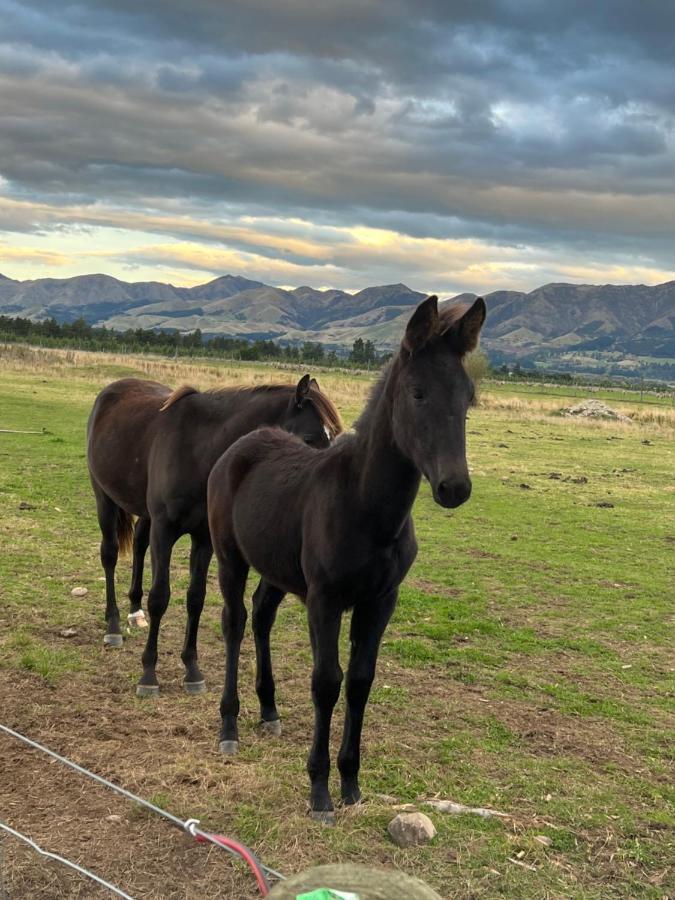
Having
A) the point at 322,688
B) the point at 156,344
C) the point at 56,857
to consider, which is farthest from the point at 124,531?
the point at 156,344

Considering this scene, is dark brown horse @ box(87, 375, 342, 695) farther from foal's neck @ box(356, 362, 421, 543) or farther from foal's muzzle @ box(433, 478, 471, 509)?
foal's muzzle @ box(433, 478, 471, 509)

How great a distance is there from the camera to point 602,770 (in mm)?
5285

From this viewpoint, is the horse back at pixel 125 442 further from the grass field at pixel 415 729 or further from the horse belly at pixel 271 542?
the horse belly at pixel 271 542

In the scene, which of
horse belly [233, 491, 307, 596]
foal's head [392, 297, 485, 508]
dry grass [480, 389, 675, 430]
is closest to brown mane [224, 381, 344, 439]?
horse belly [233, 491, 307, 596]

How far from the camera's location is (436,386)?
3.87m

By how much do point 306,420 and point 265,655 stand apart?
195cm

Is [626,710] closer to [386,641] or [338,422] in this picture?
[386,641]

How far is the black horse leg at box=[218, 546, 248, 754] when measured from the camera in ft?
17.9

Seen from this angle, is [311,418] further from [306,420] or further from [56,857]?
[56,857]

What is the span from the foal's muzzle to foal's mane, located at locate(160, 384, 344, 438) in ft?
8.43

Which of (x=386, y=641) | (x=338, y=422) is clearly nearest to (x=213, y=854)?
(x=338, y=422)

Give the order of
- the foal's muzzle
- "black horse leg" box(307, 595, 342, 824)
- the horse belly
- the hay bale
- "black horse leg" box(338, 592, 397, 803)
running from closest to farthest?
the hay bale < the foal's muzzle < "black horse leg" box(307, 595, 342, 824) < "black horse leg" box(338, 592, 397, 803) < the horse belly

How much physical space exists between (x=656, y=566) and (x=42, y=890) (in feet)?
33.8

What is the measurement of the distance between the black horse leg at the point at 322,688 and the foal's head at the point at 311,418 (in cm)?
187
